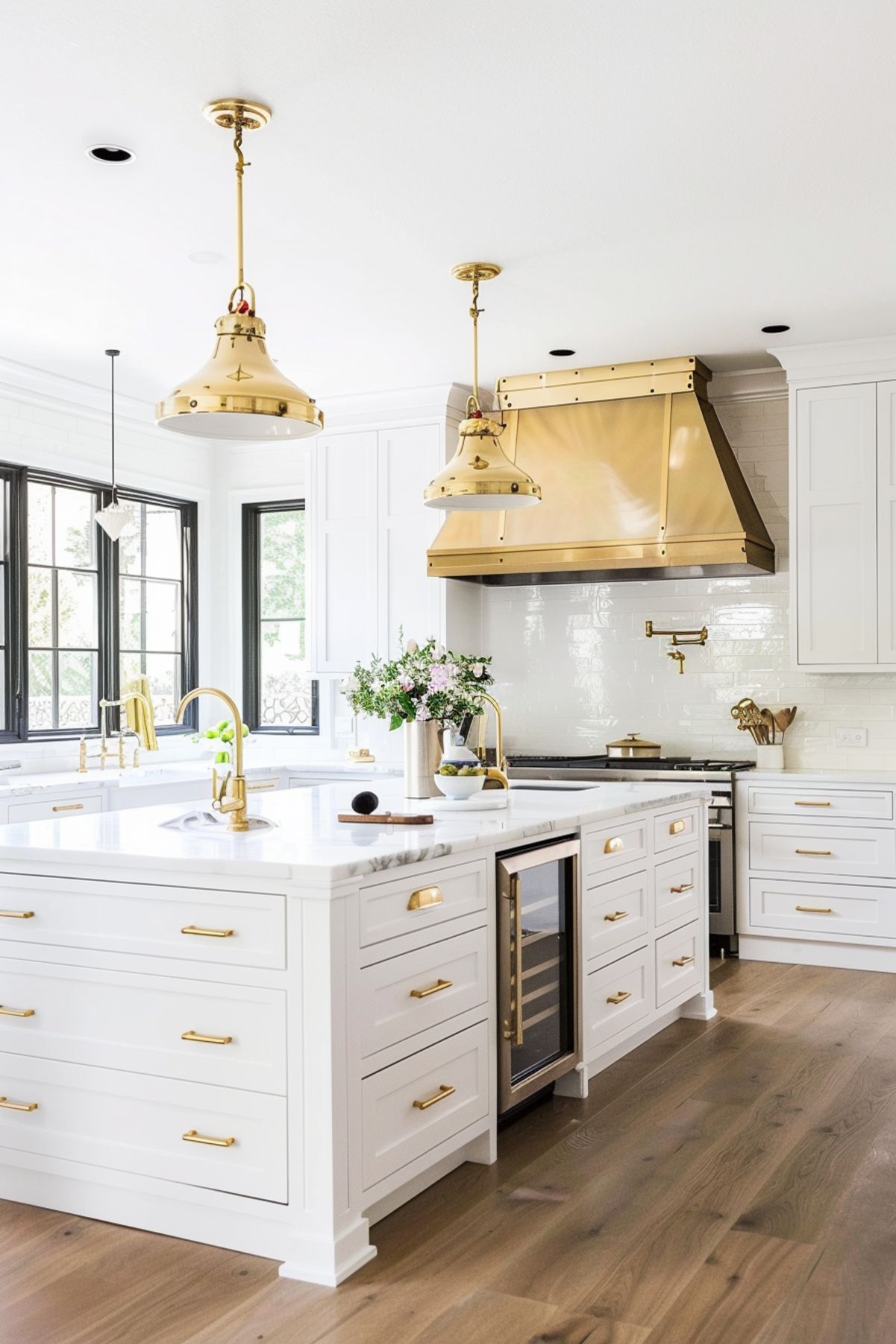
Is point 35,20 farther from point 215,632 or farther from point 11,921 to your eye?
point 215,632

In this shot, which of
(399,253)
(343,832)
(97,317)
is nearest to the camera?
(343,832)

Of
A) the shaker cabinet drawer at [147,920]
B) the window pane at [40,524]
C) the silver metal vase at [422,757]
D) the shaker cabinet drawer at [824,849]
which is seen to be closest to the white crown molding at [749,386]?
the shaker cabinet drawer at [824,849]

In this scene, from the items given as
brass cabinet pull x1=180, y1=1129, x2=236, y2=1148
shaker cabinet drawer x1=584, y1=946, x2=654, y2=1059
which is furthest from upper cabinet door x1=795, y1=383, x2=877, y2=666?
brass cabinet pull x1=180, y1=1129, x2=236, y2=1148

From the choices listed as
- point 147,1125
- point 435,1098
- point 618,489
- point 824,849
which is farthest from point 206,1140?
point 618,489

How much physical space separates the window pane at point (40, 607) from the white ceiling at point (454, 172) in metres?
1.13

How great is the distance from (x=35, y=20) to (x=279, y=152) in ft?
2.80

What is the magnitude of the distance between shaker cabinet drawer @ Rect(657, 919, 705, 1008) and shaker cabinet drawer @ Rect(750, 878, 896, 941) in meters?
1.09

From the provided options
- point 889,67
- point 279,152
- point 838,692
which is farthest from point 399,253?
point 838,692

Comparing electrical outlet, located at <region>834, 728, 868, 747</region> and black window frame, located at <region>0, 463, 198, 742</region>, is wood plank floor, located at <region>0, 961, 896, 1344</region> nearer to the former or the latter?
electrical outlet, located at <region>834, 728, 868, 747</region>

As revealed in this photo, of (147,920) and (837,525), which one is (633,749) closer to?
(837,525)

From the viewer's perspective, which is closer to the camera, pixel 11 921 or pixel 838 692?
pixel 11 921

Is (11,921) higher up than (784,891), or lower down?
higher up

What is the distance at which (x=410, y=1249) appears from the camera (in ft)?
8.87

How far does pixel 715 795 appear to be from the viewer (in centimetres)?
573
